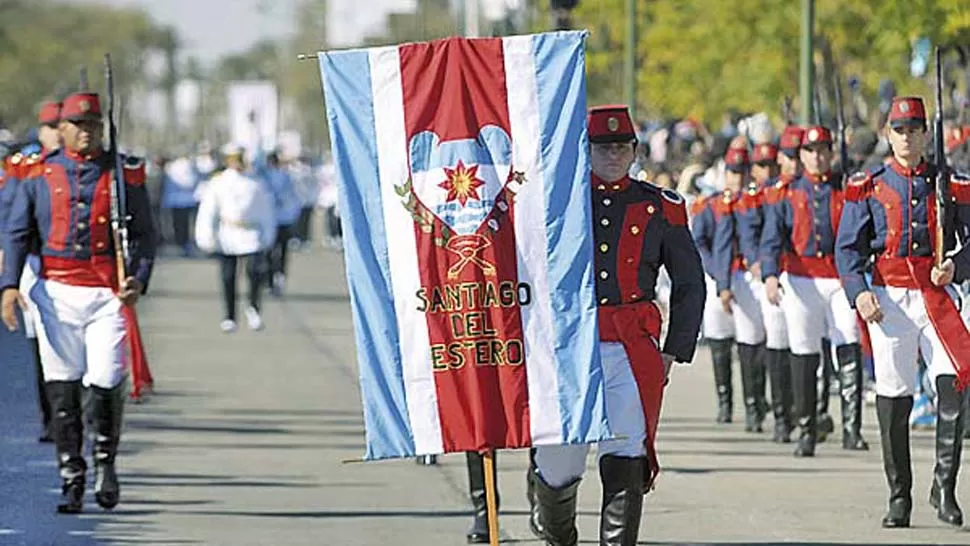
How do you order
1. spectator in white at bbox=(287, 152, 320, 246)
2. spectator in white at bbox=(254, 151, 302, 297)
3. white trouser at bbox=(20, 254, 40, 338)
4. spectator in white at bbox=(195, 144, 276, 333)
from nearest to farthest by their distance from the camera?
white trouser at bbox=(20, 254, 40, 338) < spectator in white at bbox=(195, 144, 276, 333) < spectator in white at bbox=(254, 151, 302, 297) < spectator in white at bbox=(287, 152, 320, 246)

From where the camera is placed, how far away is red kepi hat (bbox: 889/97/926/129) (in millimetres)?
12062

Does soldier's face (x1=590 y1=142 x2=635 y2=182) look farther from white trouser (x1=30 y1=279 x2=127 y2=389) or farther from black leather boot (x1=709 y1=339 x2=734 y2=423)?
black leather boot (x1=709 y1=339 x2=734 y2=423)

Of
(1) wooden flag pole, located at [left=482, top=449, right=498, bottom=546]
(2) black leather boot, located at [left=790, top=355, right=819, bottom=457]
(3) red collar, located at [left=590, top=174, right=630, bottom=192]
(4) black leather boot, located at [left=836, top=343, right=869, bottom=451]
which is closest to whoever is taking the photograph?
(1) wooden flag pole, located at [left=482, top=449, right=498, bottom=546]

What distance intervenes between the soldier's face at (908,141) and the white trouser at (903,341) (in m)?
0.62

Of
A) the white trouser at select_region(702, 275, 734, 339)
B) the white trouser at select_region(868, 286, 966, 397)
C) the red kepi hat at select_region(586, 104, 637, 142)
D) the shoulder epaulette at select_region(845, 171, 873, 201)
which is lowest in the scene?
the white trouser at select_region(702, 275, 734, 339)

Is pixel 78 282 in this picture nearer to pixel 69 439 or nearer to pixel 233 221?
pixel 69 439

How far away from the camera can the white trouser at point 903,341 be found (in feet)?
40.0

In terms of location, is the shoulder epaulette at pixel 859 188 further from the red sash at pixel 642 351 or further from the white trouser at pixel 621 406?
the white trouser at pixel 621 406

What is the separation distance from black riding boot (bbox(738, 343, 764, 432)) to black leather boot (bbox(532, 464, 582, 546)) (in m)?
7.38

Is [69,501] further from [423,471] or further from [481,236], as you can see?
[481,236]

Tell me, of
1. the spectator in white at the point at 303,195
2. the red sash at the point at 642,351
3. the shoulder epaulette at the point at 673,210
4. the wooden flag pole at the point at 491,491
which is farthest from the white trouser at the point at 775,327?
the spectator in white at the point at 303,195

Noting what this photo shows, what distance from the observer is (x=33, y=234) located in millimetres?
12867

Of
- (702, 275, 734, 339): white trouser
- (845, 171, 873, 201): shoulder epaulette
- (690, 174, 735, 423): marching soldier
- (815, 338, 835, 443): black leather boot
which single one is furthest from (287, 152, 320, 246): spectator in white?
(845, 171, 873, 201): shoulder epaulette

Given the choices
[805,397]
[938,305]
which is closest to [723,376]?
[805,397]
